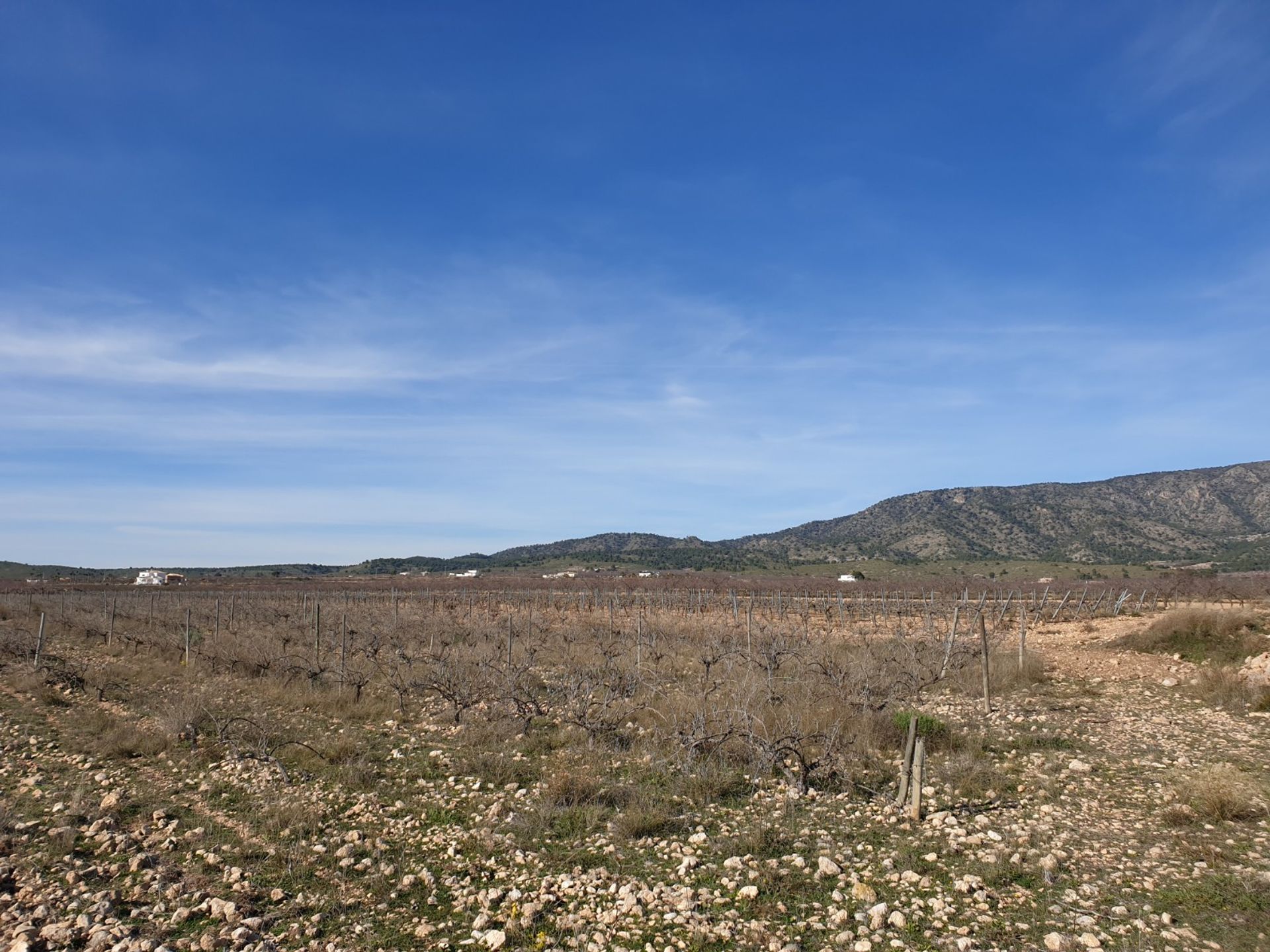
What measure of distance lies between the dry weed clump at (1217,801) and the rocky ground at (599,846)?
4cm

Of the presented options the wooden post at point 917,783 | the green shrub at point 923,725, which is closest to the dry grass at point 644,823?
the wooden post at point 917,783

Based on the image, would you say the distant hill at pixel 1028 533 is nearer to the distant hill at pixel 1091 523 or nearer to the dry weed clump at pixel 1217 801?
the distant hill at pixel 1091 523

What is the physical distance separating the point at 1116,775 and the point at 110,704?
18932mm

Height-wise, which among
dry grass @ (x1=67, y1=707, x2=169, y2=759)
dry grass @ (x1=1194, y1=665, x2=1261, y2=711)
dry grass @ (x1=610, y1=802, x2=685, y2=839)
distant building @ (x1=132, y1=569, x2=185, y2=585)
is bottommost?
dry grass @ (x1=1194, y1=665, x2=1261, y2=711)

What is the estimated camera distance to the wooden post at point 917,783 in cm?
910

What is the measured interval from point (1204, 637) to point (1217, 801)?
16.9 m

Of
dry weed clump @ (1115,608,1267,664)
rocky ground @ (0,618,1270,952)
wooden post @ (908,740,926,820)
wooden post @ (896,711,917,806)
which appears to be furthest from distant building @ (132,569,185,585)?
wooden post @ (908,740,926,820)

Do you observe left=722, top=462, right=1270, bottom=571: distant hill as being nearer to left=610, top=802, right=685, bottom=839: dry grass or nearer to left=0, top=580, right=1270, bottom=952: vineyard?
left=0, top=580, right=1270, bottom=952: vineyard

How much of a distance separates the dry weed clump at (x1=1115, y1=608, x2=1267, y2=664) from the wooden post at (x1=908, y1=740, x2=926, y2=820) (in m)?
16.4

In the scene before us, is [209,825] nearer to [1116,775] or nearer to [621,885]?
[621,885]

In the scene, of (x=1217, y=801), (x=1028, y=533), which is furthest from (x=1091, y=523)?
(x=1217, y=801)

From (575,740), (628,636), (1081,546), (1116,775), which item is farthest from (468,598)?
(1081,546)

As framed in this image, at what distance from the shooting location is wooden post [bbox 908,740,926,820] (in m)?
9.10

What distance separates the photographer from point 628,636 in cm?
2991
